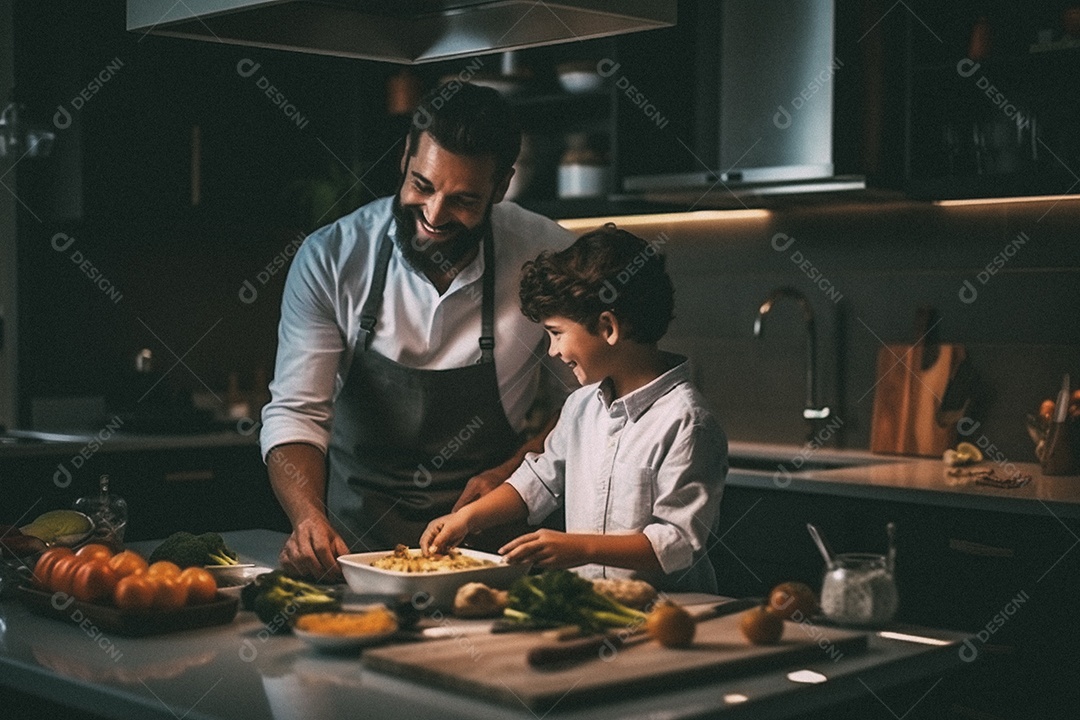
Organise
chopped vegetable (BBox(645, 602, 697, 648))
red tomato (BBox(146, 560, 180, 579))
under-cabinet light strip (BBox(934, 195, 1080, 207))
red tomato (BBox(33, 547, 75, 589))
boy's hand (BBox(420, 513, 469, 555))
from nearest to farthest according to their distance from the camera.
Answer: chopped vegetable (BBox(645, 602, 697, 648)) → red tomato (BBox(146, 560, 180, 579)) → red tomato (BBox(33, 547, 75, 589)) → boy's hand (BBox(420, 513, 469, 555)) → under-cabinet light strip (BBox(934, 195, 1080, 207))

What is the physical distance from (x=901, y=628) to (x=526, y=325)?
42.4 inches

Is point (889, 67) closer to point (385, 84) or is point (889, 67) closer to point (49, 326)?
point (385, 84)

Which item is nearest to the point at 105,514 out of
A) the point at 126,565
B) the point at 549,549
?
the point at 126,565

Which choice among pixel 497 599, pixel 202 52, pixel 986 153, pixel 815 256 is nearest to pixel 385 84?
pixel 202 52

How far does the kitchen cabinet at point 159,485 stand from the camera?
4039 mm

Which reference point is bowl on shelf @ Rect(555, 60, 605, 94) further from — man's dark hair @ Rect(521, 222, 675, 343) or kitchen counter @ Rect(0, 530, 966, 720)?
kitchen counter @ Rect(0, 530, 966, 720)

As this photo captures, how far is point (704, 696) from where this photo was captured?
1.55 meters

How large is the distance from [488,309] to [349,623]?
109 cm

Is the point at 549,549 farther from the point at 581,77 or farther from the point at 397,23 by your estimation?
the point at 581,77

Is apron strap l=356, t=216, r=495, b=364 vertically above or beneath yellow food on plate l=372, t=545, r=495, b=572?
above

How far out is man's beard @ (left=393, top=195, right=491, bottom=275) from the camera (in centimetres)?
269

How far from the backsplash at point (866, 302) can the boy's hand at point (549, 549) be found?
2.13 m

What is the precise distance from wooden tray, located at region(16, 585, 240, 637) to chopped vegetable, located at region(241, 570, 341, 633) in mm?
51

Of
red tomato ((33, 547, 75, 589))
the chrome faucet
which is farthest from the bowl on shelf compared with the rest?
red tomato ((33, 547, 75, 589))
